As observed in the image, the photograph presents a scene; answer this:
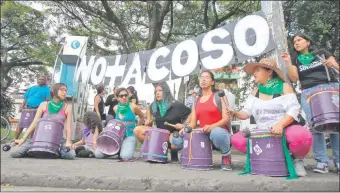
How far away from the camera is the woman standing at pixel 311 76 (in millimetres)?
3758

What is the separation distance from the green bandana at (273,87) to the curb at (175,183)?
1.03 metres

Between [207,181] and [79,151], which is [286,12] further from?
[207,181]

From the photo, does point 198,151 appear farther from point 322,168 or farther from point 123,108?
→ point 123,108

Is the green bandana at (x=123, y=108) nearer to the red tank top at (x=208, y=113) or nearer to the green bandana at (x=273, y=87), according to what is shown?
the red tank top at (x=208, y=113)

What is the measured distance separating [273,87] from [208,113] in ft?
2.89

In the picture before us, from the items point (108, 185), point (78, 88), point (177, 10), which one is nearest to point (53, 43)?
A: point (177, 10)

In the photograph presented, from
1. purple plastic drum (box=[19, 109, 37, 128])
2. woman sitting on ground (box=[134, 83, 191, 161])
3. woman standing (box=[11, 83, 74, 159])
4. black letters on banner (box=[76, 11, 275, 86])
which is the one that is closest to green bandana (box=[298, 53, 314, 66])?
black letters on banner (box=[76, 11, 275, 86])

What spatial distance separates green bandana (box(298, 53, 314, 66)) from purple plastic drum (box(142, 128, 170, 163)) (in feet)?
6.81

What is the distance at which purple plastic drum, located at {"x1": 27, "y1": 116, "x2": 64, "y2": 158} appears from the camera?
15.7ft

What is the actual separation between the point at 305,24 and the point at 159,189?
26.7 ft

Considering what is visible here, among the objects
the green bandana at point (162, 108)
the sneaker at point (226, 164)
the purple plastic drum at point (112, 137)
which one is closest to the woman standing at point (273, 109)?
the sneaker at point (226, 164)

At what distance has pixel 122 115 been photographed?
17.8 feet

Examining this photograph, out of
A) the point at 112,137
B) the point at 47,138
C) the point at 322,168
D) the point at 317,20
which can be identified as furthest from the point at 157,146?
the point at 317,20

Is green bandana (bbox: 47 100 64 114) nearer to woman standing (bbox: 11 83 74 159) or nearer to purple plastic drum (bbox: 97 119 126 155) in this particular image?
woman standing (bbox: 11 83 74 159)
